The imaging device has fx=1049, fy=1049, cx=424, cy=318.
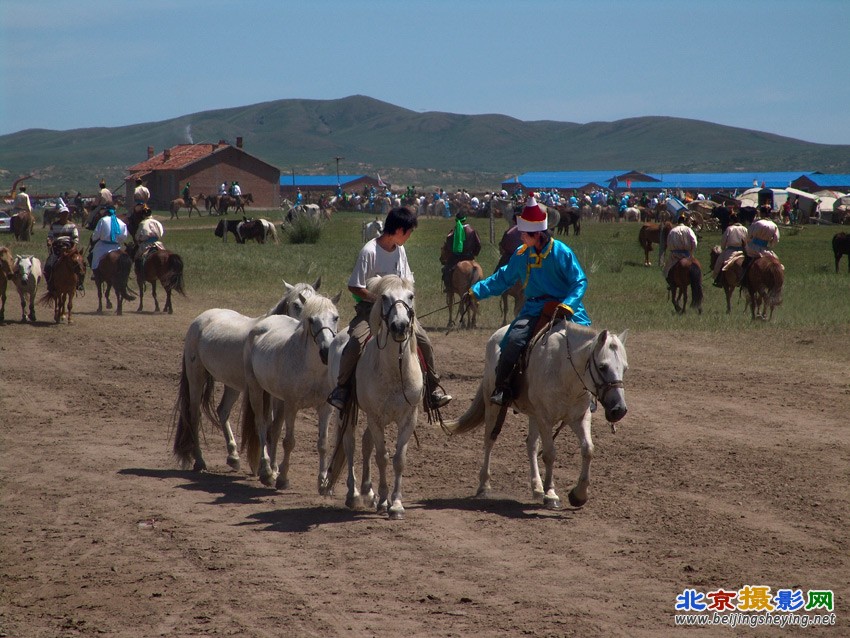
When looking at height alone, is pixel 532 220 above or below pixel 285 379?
above

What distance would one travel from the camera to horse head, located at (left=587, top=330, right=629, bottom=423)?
23.4ft

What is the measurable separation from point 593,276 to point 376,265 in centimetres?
2239

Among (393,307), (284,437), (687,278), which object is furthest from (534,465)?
(687,278)

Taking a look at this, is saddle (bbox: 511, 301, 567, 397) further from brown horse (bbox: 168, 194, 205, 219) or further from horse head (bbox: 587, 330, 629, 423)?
brown horse (bbox: 168, 194, 205, 219)

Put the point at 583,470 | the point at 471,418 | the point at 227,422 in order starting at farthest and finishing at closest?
the point at 227,422, the point at 471,418, the point at 583,470

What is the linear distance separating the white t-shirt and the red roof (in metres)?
73.4

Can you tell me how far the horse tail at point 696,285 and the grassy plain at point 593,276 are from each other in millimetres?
318

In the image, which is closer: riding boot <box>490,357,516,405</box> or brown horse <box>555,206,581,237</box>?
riding boot <box>490,357,516,405</box>

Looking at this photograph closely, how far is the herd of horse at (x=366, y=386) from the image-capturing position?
7.36m

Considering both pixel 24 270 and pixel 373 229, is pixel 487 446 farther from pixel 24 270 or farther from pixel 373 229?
pixel 373 229

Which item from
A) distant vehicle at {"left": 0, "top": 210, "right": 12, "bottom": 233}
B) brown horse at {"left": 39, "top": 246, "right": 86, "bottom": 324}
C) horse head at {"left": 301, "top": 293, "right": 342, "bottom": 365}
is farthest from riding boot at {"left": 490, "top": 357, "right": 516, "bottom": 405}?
distant vehicle at {"left": 0, "top": 210, "right": 12, "bottom": 233}

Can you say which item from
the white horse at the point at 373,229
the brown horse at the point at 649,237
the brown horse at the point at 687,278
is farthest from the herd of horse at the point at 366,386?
the brown horse at the point at 649,237

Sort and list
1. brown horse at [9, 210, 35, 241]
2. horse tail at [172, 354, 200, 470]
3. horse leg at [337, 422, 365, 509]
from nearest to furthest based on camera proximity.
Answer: horse leg at [337, 422, 365, 509], horse tail at [172, 354, 200, 470], brown horse at [9, 210, 35, 241]

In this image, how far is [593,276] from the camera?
29672 millimetres
